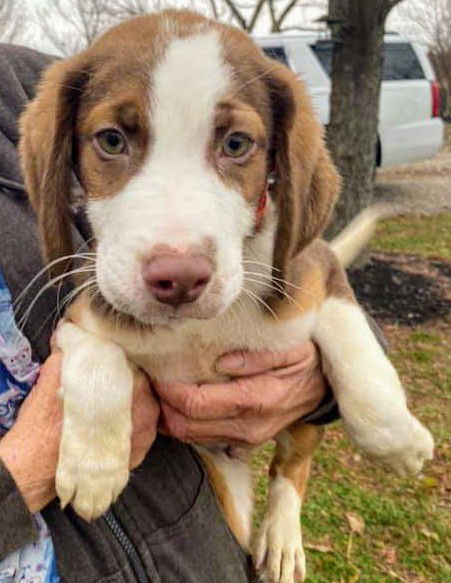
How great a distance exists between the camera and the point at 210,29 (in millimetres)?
1936

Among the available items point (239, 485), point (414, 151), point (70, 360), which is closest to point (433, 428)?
point (239, 485)

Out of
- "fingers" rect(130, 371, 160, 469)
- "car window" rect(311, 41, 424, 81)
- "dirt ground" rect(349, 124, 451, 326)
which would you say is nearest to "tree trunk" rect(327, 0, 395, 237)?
"dirt ground" rect(349, 124, 451, 326)

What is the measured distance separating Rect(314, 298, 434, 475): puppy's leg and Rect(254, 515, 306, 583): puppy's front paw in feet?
1.32

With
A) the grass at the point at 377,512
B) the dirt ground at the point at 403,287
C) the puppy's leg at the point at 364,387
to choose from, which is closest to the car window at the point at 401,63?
the dirt ground at the point at 403,287

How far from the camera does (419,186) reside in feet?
47.0

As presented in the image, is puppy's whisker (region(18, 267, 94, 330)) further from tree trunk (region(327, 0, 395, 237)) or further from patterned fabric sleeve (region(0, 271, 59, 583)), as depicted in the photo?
tree trunk (region(327, 0, 395, 237))

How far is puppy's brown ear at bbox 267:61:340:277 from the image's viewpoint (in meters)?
2.07

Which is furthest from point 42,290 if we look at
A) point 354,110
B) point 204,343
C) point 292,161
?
point 354,110

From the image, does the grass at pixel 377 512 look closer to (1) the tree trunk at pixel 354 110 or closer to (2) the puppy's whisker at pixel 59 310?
(2) the puppy's whisker at pixel 59 310

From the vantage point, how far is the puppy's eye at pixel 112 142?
1840mm

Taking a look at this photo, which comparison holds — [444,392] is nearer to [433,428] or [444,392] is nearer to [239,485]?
[433,428]

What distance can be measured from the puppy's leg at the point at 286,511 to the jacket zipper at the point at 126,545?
2.23 feet

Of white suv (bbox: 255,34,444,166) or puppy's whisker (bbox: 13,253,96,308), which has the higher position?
puppy's whisker (bbox: 13,253,96,308)

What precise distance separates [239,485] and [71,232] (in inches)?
35.5
